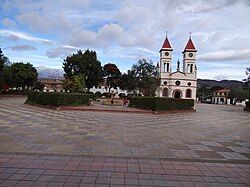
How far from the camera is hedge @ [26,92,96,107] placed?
2083 cm

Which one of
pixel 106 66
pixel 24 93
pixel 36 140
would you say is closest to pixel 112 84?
pixel 106 66

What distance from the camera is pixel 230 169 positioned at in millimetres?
5605

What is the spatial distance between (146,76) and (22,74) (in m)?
21.9

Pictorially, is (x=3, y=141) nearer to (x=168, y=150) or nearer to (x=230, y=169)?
(x=168, y=150)

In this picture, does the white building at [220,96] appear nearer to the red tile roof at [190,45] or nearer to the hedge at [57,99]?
the red tile roof at [190,45]

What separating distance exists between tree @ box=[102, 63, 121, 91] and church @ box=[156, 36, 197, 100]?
1118 cm

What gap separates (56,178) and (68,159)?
1275 mm

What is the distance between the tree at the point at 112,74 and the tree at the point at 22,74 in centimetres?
2263

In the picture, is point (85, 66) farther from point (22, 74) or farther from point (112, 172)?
point (112, 172)

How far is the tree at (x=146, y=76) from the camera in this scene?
45344mm

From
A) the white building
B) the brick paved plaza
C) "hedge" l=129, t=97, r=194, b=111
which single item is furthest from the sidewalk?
the white building

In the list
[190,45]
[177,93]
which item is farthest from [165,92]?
[190,45]

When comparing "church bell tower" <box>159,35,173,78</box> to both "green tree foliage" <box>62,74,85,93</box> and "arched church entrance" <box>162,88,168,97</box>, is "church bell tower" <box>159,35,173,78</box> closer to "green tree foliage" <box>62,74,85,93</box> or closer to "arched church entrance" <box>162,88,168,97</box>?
"arched church entrance" <box>162,88,168,97</box>

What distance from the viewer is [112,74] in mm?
68688
